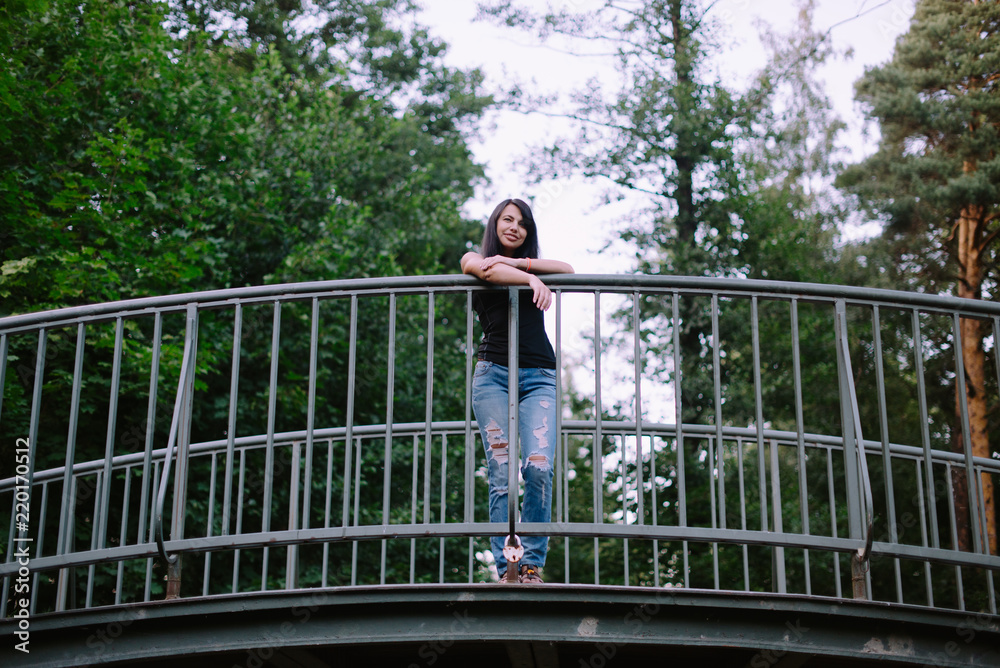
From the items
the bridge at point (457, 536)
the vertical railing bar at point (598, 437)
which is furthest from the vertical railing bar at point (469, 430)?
the vertical railing bar at point (598, 437)

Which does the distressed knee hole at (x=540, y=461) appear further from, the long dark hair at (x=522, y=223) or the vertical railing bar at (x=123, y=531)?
the vertical railing bar at (x=123, y=531)

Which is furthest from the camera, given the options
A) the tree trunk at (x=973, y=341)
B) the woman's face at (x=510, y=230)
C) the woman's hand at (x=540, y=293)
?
the tree trunk at (x=973, y=341)

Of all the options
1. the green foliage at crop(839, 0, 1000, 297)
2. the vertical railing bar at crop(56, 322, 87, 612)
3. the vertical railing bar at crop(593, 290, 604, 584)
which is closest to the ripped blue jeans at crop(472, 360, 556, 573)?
the vertical railing bar at crop(593, 290, 604, 584)

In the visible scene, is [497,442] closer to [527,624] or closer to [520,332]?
[520,332]

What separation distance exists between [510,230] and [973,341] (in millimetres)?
15125

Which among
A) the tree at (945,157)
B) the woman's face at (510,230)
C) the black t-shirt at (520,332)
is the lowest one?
the black t-shirt at (520,332)

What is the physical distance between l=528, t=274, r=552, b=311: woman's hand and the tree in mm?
14806

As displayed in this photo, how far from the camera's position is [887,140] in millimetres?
19688

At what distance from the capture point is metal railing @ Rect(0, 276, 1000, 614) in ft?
11.0

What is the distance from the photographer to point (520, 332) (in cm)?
382

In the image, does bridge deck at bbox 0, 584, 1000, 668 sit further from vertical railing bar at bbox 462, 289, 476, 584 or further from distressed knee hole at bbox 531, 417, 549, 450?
distressed knee hole at bbox 531, 417, 549, 450

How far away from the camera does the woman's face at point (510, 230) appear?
4113 mm

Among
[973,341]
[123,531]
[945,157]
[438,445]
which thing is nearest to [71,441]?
[123,531]

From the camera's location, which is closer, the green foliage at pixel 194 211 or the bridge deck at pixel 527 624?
the bridge deck at pixel 527 624
